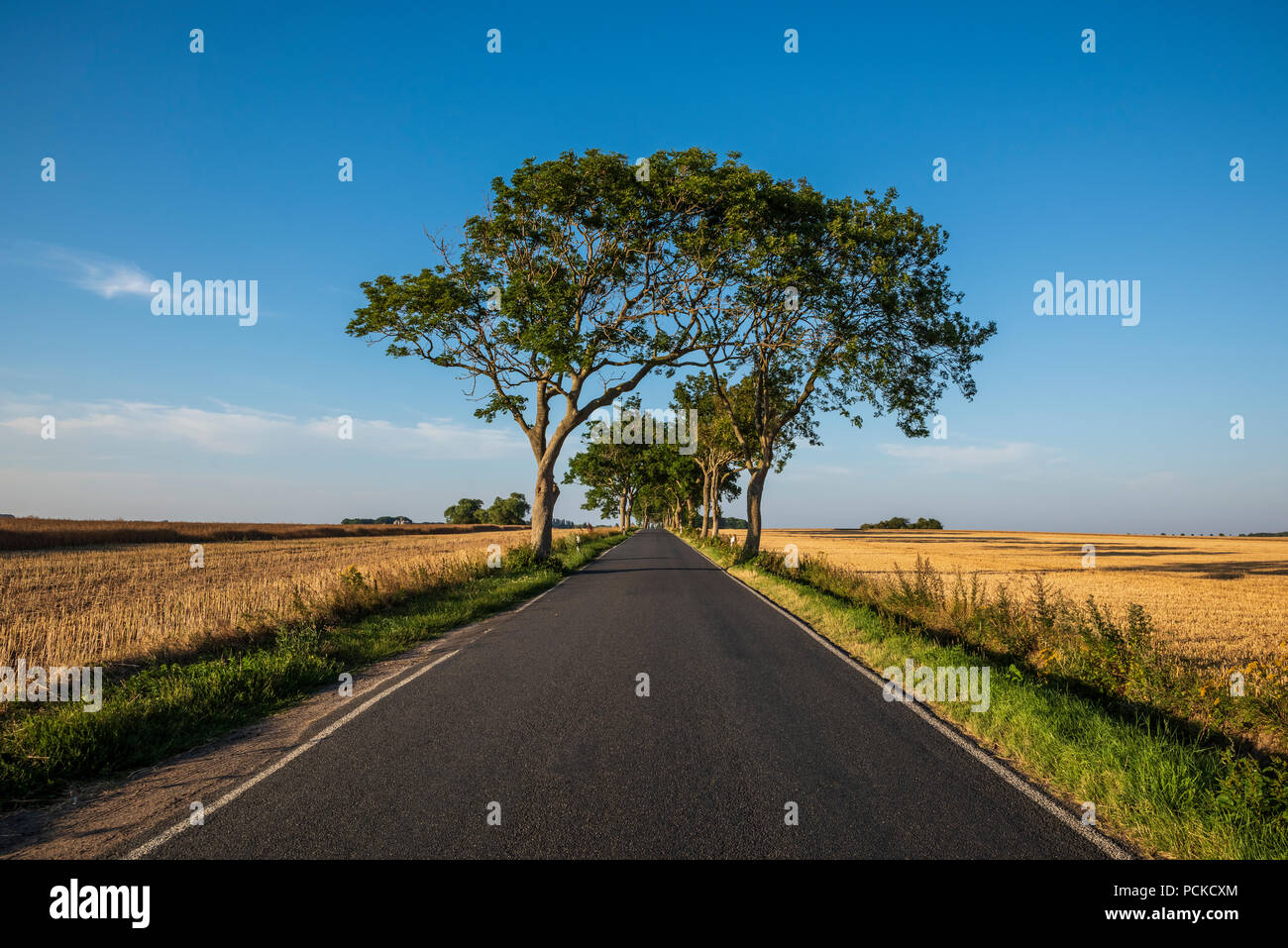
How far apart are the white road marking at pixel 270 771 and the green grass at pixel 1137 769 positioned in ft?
18.7

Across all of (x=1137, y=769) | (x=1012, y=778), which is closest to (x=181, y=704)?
(x=1012, y=778)

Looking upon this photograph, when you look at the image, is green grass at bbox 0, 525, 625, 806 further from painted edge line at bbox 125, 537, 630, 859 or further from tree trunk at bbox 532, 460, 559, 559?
tree trunk at bbox 532, 460, 559, 559

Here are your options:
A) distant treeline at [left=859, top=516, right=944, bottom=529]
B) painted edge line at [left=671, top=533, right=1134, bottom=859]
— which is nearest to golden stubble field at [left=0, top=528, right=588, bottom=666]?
painted edge line at [left=671, top=533, right=1134, bottom=859]

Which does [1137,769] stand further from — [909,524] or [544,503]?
[909,524]

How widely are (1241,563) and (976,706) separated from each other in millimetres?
39412

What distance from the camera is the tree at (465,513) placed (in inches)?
6890

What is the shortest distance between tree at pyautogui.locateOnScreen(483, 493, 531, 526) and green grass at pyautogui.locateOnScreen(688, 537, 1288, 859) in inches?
6545

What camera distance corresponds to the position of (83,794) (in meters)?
4.71

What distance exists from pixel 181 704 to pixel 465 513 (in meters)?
174

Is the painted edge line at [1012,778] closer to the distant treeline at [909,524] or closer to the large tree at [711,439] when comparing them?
the large tree at [711,439]

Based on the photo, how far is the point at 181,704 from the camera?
641 cm

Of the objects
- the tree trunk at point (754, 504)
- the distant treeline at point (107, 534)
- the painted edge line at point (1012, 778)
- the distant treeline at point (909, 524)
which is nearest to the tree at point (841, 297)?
the tree trunk at point (754, 504)

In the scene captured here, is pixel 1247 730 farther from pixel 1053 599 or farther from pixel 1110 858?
pixel 1053 599
